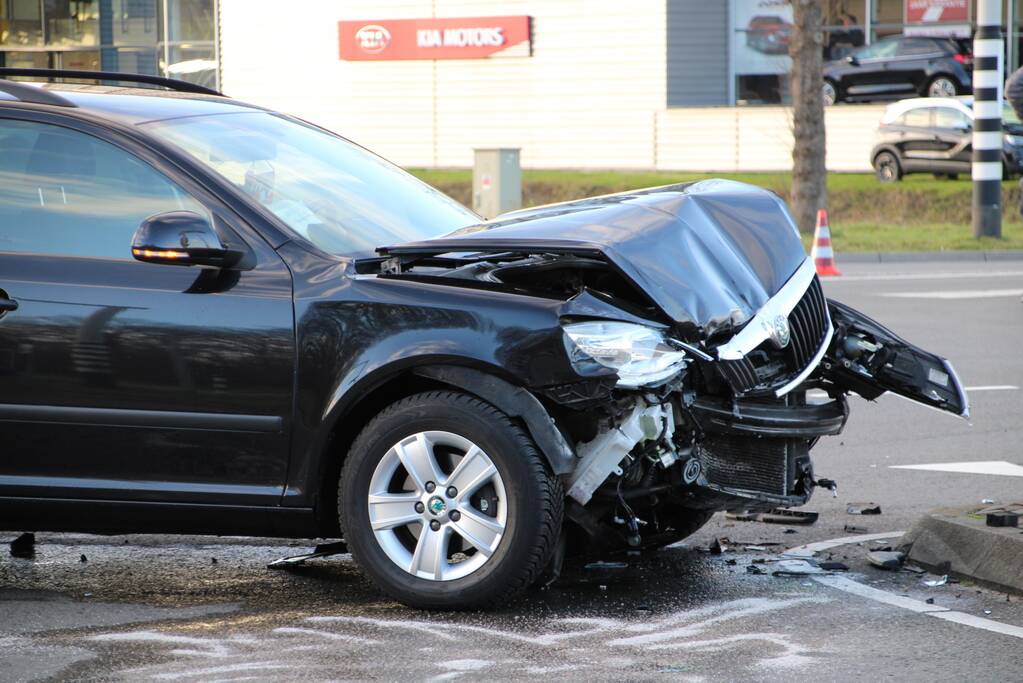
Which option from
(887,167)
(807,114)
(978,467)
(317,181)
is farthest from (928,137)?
(317,181)

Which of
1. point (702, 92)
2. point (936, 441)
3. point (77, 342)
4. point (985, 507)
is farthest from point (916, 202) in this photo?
point (77, 342)

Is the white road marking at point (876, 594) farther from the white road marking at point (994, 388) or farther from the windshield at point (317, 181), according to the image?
the white road marking at point (994, 388)

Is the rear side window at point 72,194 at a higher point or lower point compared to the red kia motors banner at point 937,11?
lower

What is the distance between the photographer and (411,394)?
5.23m

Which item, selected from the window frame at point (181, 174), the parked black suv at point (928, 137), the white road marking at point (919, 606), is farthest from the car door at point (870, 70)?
the window frame at point (181, 174)

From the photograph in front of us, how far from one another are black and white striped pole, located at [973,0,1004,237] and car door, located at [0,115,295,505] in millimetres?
17136

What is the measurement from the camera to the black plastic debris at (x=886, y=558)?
578 cm

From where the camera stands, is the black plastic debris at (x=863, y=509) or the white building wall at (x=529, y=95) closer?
the black plastic debris at (x=863, y=509)

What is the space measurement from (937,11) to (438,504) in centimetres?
3527

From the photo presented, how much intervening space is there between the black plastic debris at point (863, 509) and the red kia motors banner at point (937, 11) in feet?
108

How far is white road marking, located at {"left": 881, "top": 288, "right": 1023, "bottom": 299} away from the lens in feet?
51.6

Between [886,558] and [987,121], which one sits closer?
[886,558]

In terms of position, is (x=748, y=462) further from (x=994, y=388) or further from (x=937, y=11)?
(x=937, y=11)

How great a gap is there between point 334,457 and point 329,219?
863 millimetres
